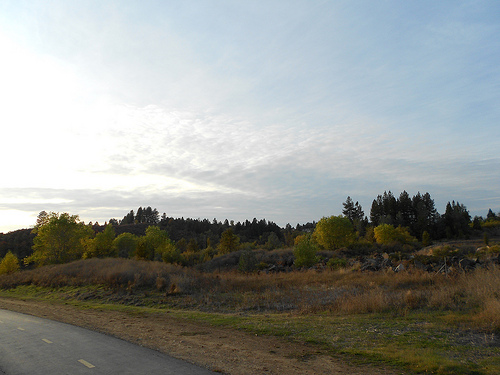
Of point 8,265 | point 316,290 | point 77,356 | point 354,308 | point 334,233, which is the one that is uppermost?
point 334,233

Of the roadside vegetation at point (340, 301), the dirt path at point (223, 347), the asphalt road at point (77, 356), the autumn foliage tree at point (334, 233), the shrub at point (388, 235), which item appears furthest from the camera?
the shrub at point (388, 235)

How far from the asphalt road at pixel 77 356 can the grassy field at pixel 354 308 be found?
417 centimetres

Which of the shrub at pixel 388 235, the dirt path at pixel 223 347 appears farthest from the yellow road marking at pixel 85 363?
the shrub at pixel 388 235

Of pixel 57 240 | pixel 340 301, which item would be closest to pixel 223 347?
pixel 340 301

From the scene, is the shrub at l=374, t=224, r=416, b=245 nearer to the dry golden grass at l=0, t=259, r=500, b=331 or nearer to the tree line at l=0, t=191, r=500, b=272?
the tree line at l=0, t=191, r=500, b=272

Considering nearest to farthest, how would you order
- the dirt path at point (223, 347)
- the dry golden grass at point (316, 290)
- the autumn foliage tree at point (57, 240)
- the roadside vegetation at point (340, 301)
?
1. the dirt path at point (223, 347)
2. the roadside vegetation at point (340, 301)
3. the dry golden grass at point (316, 290)
4. the autumn foliage tree at point (57, 240)

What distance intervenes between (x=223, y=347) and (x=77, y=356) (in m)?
3.83

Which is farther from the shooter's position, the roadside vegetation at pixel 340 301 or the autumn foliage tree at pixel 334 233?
the autumn foliage tree at pixel 334 233

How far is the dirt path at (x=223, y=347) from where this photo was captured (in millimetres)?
7000

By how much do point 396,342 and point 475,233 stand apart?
128m

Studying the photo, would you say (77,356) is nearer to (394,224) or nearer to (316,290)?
(316,290)

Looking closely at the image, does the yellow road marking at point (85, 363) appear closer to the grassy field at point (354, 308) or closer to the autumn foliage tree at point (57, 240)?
the grassy field at point (354, 308)

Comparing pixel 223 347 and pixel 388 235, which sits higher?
pixel 388 235

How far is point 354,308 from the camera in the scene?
1297cm
